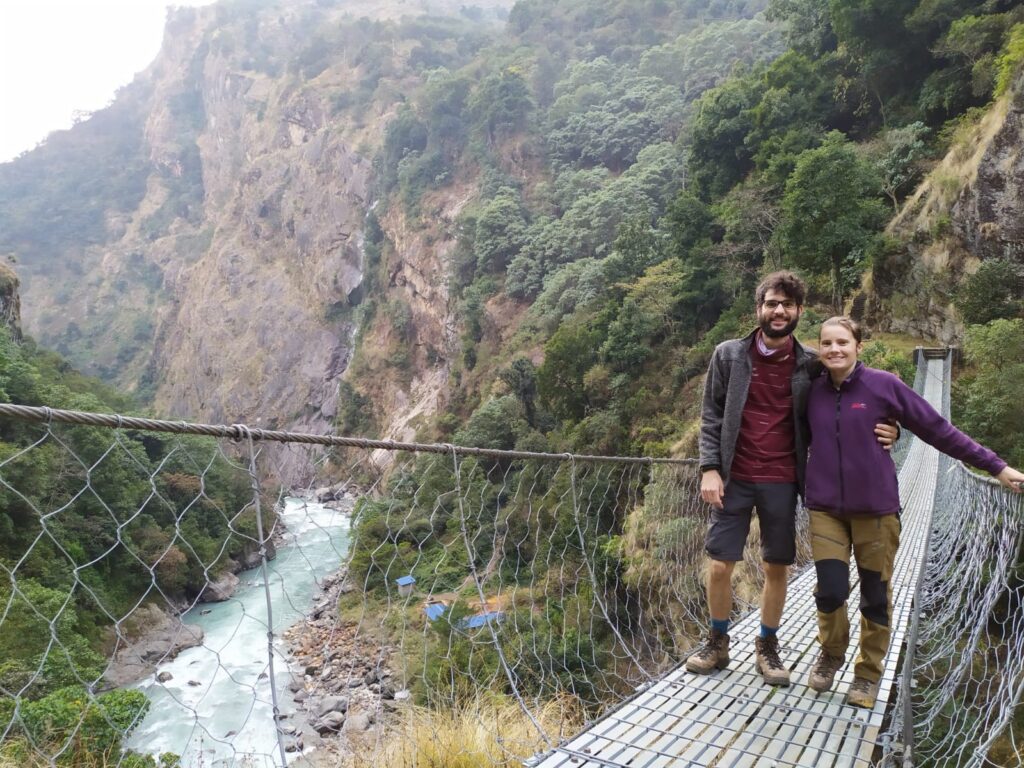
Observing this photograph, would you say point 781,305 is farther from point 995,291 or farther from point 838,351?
point 995,291

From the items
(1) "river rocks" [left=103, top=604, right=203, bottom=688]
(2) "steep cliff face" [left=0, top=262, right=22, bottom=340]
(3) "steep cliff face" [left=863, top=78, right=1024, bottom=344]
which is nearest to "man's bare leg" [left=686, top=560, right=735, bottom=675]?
(3) "steep cliff face" [left=863, top=78, right=1024, bottom=344]

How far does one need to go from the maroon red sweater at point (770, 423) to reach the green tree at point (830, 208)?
7676 mm

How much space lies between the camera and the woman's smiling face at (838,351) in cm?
152

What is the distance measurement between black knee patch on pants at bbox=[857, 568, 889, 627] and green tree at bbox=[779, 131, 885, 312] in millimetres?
7849

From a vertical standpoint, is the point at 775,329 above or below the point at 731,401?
above

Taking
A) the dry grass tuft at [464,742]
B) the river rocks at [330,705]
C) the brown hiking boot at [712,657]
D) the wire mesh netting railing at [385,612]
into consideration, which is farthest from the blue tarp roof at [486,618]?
the river rocks at [330,705]

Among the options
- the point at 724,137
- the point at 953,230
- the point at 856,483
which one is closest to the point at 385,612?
the point at 856,483

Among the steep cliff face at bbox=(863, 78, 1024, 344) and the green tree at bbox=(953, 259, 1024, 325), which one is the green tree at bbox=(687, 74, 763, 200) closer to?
the steep cliff face at bbox=(863, 78, 1024, 344)

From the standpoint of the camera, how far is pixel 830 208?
26.8 feet

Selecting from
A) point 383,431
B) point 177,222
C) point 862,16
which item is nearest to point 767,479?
point 862,16

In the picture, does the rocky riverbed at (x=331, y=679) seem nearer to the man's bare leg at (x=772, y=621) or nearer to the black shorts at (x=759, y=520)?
the man's bare leg at (x=772, y=621)

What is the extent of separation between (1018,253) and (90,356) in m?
47.0

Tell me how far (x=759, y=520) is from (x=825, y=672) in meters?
0.43

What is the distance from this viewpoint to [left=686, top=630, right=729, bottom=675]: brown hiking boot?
1.76 m
